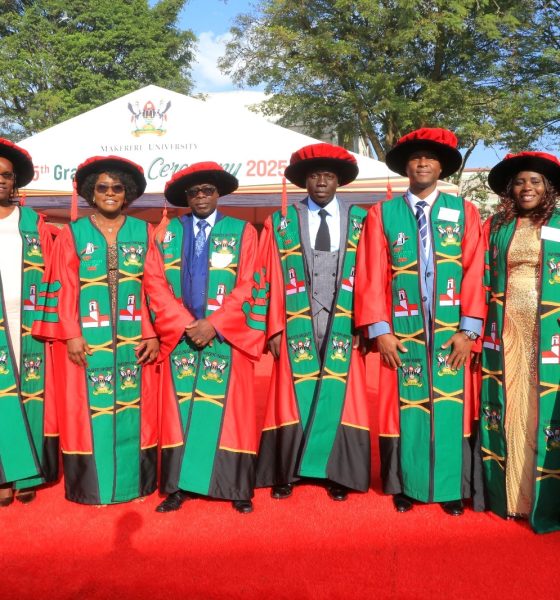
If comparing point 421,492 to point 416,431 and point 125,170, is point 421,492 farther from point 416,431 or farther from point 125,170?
point 125,170

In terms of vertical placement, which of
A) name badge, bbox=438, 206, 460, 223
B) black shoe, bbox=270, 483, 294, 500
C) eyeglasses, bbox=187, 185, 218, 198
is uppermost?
eyeglasses, bbox=187, 185, 218, 198

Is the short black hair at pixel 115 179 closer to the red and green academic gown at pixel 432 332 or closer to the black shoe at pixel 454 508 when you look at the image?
the red and green academic gown at pixel 432 332

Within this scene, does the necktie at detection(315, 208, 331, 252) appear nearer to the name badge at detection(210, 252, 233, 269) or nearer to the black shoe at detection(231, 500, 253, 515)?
the name badge at detection(210, 252, 233, 269)

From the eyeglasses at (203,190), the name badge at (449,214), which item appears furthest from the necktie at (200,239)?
the name badge at (449,214)

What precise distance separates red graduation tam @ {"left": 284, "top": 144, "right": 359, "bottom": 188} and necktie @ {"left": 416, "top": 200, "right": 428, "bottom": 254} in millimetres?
469

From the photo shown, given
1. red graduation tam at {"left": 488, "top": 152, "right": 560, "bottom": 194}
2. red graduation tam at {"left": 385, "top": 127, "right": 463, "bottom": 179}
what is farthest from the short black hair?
red graduation tam at {"left": 488, "top": 152, "right": 560, "bottom": 194}

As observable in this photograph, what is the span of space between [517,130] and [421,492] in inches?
502

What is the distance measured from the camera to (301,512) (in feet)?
10.2

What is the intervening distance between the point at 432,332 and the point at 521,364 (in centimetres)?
46

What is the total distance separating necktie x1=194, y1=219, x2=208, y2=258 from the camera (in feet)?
10.5

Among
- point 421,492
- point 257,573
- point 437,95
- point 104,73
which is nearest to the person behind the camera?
point 257,573

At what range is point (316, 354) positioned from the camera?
3.29 meters

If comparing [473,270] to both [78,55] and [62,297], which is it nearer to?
[62,297]

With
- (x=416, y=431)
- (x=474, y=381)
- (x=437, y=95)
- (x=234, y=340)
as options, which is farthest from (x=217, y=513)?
(x=437, y=95)
